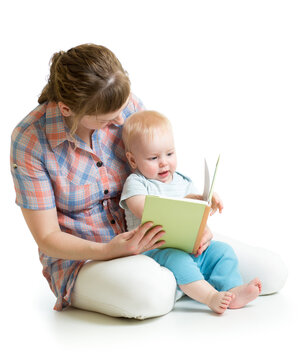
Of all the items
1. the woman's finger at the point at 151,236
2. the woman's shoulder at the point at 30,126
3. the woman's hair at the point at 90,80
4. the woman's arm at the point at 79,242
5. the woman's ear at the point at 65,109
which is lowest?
the woman's arm at the point at 79,242

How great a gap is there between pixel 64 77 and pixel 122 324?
43.2 inches

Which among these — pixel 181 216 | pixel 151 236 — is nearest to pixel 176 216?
pixel 181 216

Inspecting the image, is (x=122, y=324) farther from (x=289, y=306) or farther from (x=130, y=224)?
(x=289, y=306)

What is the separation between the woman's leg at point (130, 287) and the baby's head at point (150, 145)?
0.44 m

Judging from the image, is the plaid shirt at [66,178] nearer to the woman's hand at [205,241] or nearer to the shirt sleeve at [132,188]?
the shirt sleeve at [132,188]

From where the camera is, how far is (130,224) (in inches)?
130

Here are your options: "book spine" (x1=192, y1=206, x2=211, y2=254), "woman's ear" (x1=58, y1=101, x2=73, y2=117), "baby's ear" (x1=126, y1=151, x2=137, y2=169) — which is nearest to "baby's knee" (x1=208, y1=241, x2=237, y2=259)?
"book spine" (x1=192, y1=206, x2=211, y2=254)

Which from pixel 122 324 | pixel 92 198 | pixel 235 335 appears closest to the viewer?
pixel 235 335

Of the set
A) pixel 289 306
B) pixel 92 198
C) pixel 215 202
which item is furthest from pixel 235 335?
pixel 92 198

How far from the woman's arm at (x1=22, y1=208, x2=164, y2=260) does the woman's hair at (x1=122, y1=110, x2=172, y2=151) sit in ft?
1.58

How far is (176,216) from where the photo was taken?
2.94 metres

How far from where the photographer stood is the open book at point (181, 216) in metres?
2.87

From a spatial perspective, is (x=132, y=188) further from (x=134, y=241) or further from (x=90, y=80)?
(x=90, y=80)

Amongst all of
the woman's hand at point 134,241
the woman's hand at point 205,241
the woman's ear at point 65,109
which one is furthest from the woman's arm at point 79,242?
the woman's ear at point 65,109
